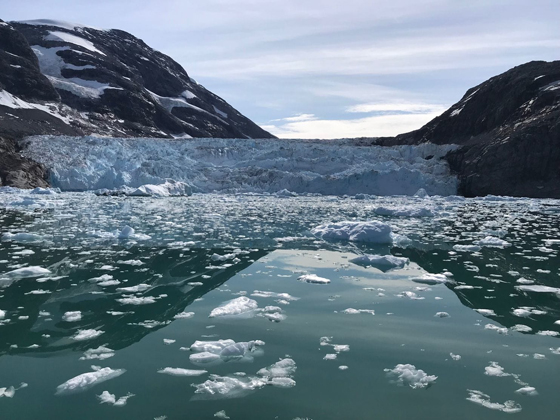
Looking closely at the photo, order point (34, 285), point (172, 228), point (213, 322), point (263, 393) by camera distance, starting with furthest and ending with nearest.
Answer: point (172, 228), point (34, 285), point (213, 322), point (263, 393)

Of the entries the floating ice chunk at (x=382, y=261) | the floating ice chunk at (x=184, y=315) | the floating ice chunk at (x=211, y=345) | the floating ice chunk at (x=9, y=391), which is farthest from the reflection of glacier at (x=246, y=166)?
the floating ice chunk at (x=9, y=391)

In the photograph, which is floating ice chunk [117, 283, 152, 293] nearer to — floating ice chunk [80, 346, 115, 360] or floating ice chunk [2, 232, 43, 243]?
floating ice chunk [80, 346, 115, 360]

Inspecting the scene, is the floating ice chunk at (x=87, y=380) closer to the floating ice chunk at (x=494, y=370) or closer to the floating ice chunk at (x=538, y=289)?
the floating ice chunk at (x=494, y=370)

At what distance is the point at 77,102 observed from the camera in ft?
233

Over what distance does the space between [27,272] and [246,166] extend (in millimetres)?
27522

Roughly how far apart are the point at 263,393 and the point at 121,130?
70801 mm

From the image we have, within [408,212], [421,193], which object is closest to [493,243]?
[408,212]

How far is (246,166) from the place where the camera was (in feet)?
111

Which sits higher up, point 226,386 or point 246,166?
point 246,166

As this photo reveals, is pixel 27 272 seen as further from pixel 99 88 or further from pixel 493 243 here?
pixel 99 88

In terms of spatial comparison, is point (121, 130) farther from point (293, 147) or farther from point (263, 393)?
point (263, 393)

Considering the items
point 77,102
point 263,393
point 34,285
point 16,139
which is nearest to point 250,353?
point 263,393

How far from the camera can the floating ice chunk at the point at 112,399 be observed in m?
2.99

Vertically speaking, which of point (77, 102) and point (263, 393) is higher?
point (77, 102)
